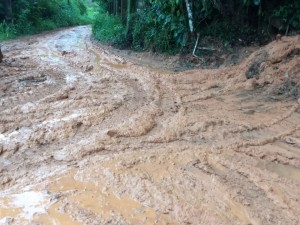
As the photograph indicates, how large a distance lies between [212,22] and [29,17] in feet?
38.6

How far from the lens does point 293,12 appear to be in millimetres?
8203

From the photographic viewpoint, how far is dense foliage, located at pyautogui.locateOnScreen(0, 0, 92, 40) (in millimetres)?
16047

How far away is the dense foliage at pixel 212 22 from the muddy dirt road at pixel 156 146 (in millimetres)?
1362

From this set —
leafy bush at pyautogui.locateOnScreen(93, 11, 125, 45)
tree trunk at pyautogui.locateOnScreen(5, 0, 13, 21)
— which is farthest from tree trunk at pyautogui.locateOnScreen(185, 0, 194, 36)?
tree trunk at pyautogui.locateOnScreen(5, 0, 13, 21)

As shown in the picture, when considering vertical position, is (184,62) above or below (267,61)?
below

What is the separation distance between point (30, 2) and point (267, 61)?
15286 mm

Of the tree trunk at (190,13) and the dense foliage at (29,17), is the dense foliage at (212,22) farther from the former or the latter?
the dense foliage at (29,17)

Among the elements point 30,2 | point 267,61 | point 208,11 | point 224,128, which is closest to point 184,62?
point 208,11

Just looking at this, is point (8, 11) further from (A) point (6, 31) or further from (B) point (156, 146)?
(B) point (156, 146)

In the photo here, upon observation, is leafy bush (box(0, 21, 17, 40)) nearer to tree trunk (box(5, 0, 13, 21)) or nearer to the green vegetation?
tree trunk (box(5, 0, 13, 21))

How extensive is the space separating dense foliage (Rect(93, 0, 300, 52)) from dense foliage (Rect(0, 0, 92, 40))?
24.4 ft

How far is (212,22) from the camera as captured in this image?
962 cm

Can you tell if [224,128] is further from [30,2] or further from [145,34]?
[30,2]

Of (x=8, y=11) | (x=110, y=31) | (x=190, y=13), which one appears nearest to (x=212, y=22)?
(x=190, y=13)
